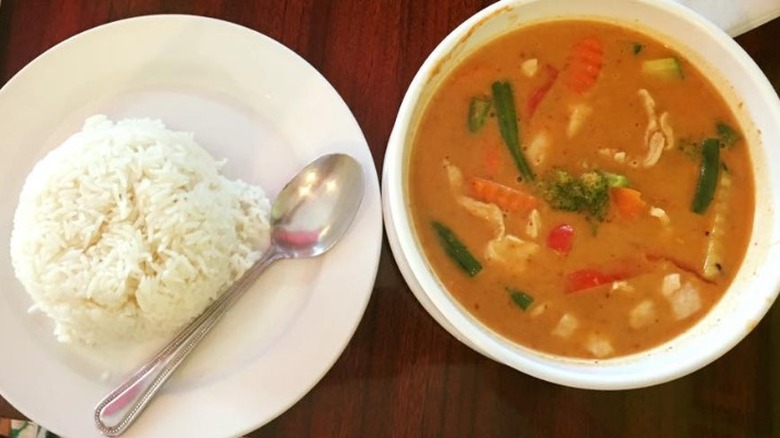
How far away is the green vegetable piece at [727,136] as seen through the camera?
123 centimetres

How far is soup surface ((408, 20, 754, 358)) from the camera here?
1186 mm

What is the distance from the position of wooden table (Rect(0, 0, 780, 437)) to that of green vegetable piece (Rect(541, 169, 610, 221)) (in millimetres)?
313

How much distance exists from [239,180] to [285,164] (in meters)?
0.09

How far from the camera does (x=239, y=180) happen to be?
4.61ft

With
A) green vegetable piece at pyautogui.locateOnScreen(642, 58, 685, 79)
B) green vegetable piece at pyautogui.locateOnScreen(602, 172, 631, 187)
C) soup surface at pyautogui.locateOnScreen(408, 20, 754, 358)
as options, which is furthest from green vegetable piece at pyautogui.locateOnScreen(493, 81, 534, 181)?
green vegetable piece at pyautogui.locateOnScreen(642, 58, 685, 79)

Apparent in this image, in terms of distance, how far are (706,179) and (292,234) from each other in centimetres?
65

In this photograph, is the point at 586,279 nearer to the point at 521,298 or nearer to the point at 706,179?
the point at 521,298

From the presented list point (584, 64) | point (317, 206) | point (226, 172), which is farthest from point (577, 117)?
point (226, 172)

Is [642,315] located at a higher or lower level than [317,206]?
lower

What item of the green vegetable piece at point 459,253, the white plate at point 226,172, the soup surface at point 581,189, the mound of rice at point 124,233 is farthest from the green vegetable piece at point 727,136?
the mound of rice at point 124,233

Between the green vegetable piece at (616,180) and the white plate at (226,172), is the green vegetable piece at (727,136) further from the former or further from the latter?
the white plate at (226,172)

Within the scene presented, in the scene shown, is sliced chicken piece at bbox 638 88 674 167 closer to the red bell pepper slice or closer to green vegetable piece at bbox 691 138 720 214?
green vegetable piece at bbox 691 138 720 214

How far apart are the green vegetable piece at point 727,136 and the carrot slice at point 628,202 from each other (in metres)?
0.16

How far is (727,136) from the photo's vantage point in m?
1.23
